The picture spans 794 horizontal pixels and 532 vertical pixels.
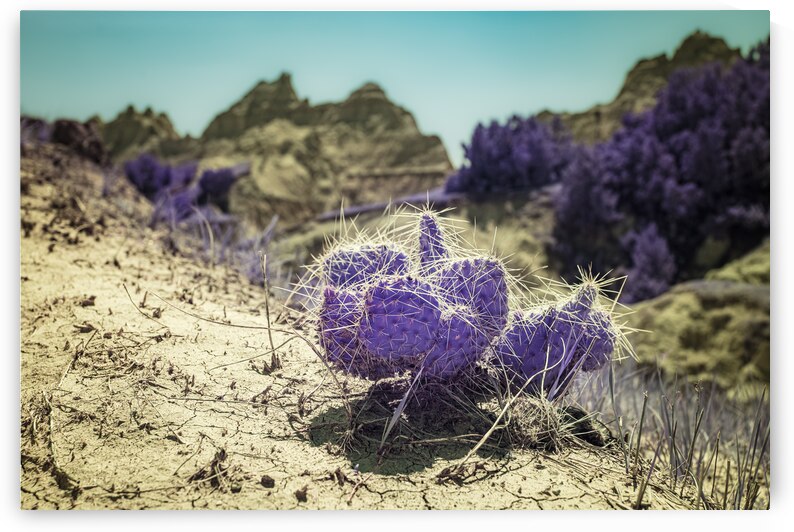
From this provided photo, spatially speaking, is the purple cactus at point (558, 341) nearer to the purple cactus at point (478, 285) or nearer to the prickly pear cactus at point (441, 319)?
the prickly pear cactus at point (441, 319)

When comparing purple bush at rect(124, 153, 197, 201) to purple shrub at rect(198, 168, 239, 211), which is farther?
purple shrub at rect(198, 168, 239, 211)

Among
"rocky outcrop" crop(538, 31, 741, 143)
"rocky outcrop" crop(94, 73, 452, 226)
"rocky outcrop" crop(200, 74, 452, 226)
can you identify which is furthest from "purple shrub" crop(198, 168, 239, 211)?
"rocky outcrop" crop(538, 31, 741, 143)

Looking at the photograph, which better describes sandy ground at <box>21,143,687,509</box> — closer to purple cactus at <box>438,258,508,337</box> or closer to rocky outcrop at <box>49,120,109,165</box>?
purple cactus at <box>438,258,508,337</box>

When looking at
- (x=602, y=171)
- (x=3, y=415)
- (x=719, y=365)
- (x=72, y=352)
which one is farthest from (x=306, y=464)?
(x=602, y=171)

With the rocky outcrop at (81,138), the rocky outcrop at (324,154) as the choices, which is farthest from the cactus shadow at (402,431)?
the rocky outcrop at (324,154)

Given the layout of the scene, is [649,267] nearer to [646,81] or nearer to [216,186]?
[646,81]

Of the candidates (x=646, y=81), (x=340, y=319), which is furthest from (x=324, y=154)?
(x=340, y=319)
